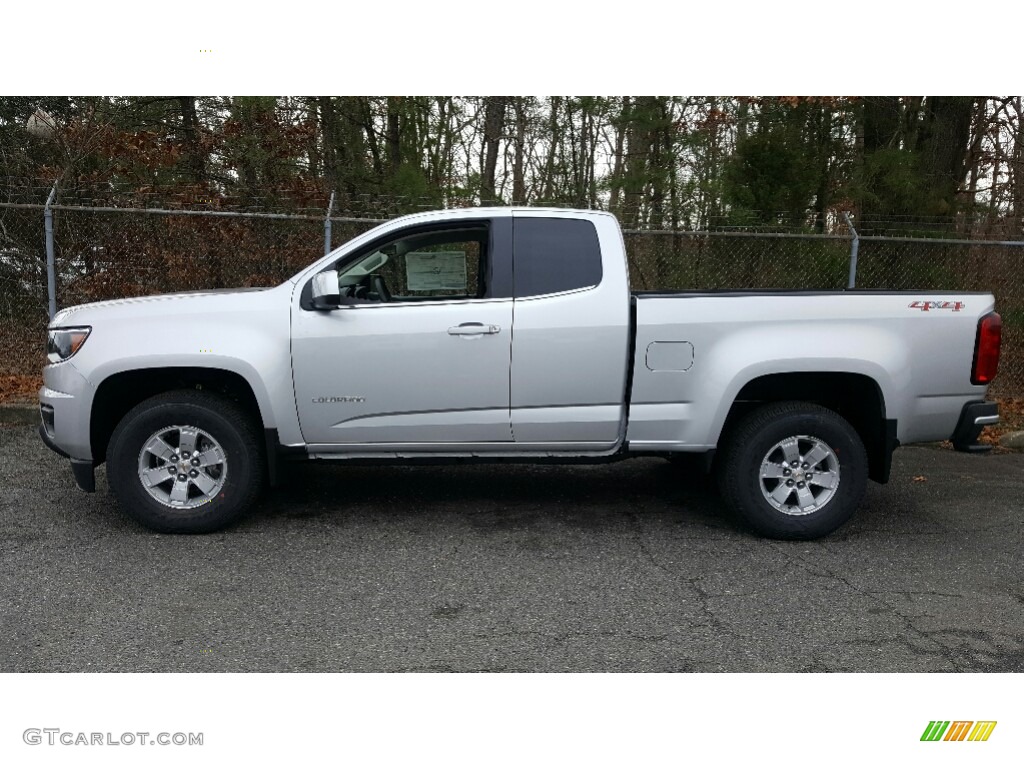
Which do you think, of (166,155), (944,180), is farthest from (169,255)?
(944,180)

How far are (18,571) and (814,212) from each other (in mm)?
9599

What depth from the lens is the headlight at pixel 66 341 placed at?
5.39 metres

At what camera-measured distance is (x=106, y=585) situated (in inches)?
180

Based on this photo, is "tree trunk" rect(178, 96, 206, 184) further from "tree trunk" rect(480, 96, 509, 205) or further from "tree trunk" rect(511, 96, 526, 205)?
"tree trunk" rect(511, 96, 526, 205)

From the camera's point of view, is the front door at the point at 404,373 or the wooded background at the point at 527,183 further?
the wooded background at the point at 527,183

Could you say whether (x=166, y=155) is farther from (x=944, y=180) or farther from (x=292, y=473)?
(x=944, y=180)

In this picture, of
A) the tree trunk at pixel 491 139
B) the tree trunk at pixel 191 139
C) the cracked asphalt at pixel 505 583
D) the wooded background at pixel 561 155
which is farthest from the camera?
the tree trunk at pixel 191 139

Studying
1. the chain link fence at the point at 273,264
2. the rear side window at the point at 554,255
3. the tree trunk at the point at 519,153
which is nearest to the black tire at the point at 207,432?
the rear side window at the point at 554,255

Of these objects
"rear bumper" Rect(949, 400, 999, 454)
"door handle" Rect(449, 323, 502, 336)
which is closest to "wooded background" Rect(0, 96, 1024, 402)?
"rear bumper" Rect(949, 400, 999, 454)

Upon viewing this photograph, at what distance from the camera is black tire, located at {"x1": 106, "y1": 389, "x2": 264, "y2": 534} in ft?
17.5

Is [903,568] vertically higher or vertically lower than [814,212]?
lower

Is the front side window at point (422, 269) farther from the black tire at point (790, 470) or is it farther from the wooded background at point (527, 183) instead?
the wooded background at point (527, 183)

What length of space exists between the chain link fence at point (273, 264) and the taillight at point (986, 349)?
470cm

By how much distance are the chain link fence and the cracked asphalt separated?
3.90 m
